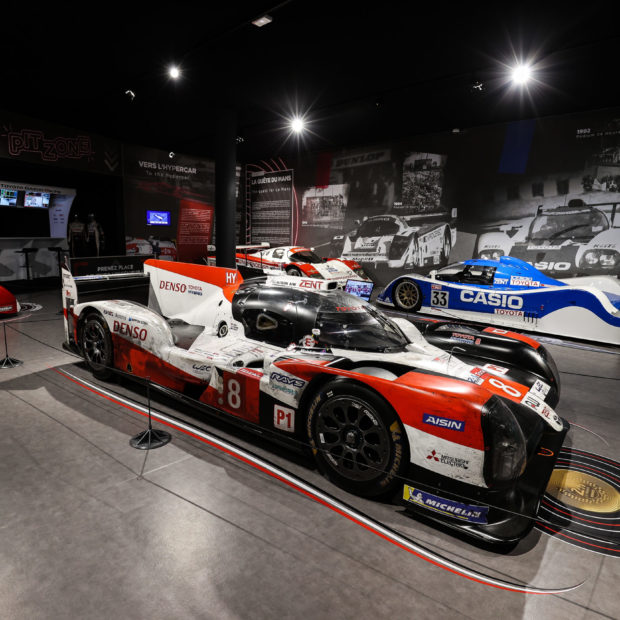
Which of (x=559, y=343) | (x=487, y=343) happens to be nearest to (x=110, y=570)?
(x=487, y=343)

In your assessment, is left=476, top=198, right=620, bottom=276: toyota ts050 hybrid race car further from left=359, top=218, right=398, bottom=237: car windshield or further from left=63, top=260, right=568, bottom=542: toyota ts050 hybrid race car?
left=63, top=260, right=568, bottom=542: toyota ts050 hybrid race car

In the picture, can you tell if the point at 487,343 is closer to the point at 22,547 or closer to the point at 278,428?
the point at 278,428

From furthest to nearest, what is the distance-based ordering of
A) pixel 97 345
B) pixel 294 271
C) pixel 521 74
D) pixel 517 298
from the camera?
pixel 294 271
pixel 521 74
pixel 517 298
pixel 97 345

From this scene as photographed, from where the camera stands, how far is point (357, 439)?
209 centimetres

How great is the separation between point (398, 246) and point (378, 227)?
78 centimetres

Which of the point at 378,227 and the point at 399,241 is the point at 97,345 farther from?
the point at 378,227

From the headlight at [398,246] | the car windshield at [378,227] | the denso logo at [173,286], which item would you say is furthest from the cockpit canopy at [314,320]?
the car windshield at [378,227]

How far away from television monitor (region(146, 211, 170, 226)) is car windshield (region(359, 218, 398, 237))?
5.65 meters

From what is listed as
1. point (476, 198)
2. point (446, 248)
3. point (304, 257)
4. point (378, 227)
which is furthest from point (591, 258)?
point (304, 257)

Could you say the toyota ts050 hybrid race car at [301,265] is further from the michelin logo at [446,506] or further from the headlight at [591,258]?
the michelin logo at [446,506]

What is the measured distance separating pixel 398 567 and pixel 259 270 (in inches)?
332

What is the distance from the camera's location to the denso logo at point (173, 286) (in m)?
3.73

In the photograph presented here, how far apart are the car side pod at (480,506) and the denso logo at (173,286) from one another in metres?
2.66

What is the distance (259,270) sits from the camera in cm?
970
